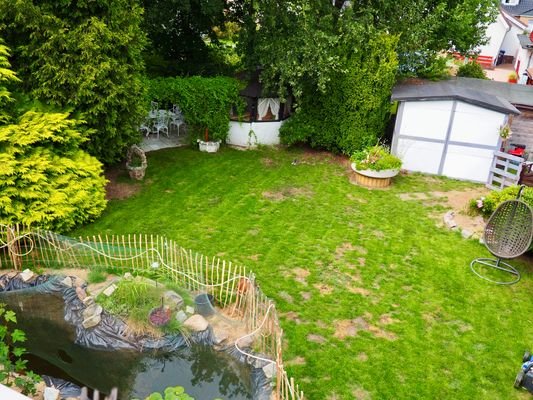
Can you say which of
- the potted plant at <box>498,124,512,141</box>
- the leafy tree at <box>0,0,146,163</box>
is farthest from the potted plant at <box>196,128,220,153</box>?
the potted plant at <box>498,124,512,141</box>

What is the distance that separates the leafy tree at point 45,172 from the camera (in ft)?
32.3

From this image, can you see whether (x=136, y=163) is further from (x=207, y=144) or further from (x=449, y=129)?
(x=449, y=129)

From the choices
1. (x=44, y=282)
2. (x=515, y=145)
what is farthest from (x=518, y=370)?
(x=515, y=145)

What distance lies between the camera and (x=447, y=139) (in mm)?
15023

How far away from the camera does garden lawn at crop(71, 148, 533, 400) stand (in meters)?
7.60

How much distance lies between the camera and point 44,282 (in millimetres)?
9023

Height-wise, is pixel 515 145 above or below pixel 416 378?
above

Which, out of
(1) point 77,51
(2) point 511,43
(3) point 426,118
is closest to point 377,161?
(3) point 426,118

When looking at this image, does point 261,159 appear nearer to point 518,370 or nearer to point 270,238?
point 270,238

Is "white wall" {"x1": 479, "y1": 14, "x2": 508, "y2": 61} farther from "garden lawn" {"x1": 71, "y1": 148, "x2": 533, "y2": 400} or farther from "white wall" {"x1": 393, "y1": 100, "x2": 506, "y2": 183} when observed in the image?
"garden lawn" {"x1": 71, "y1": 148, "x2": 533, "y2": 400}

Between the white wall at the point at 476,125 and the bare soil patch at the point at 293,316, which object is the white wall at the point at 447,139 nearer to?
the white wall at the point at 476,125

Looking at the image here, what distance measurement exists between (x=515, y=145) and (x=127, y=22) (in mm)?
13873

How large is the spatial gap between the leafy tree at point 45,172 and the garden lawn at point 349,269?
0.74 m

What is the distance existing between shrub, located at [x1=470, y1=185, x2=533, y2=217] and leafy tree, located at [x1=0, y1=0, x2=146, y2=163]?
9.59 metres
